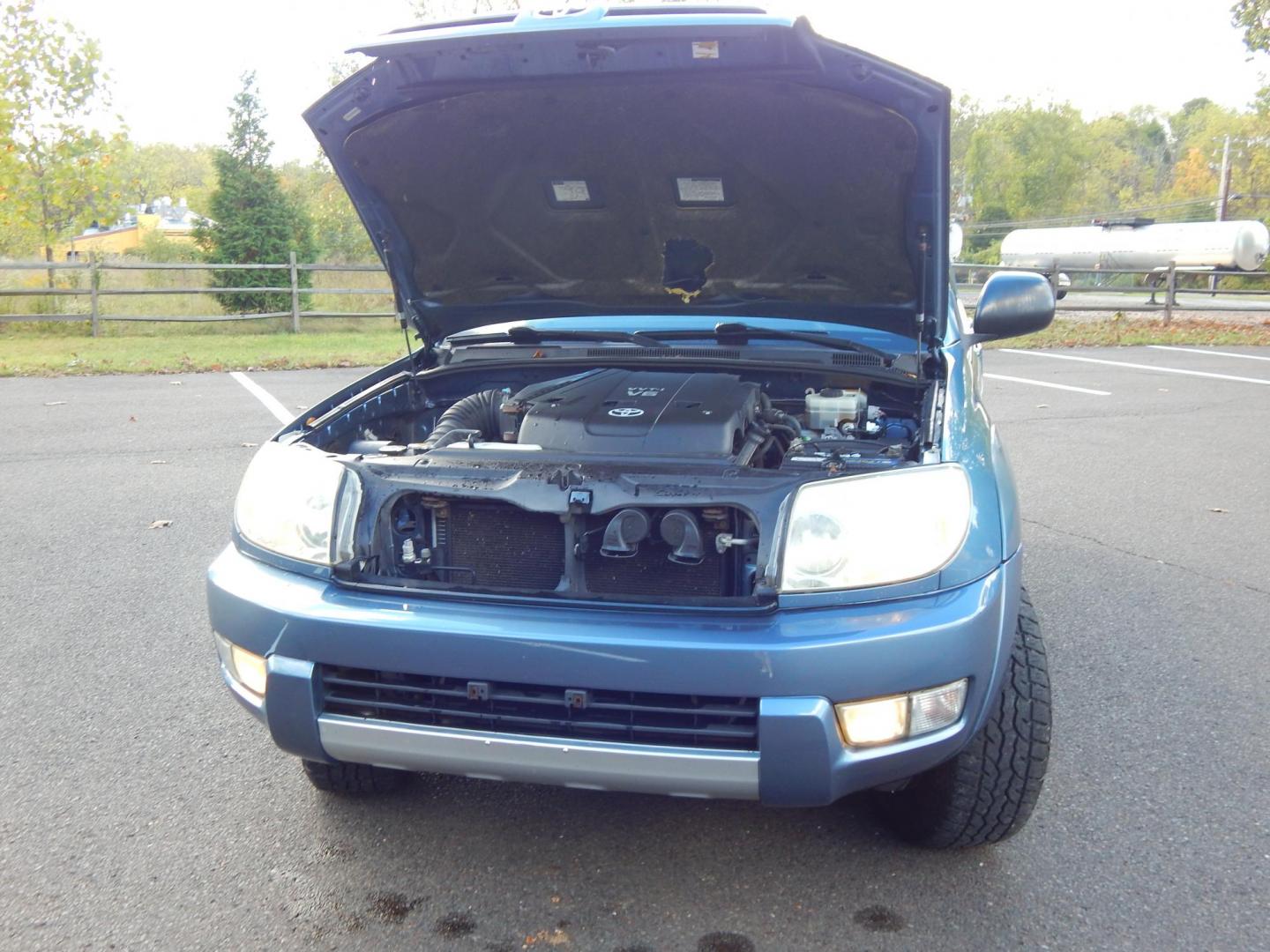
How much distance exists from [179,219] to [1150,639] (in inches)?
3034

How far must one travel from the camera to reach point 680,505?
7.47 feet

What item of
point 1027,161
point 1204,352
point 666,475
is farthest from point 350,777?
point 1027,161

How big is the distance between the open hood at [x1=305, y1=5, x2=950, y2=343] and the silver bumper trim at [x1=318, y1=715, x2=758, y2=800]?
148 centimetres

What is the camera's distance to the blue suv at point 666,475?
2.05 metres

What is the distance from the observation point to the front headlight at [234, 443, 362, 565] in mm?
2359

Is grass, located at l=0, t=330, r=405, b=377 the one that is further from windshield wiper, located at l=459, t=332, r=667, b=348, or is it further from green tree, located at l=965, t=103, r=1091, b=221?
green tree, located at l=965, t=103, r=1091, b=221

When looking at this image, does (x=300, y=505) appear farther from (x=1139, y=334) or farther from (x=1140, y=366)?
(x=1139, y=334)

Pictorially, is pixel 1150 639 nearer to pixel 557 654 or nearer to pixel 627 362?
pixel 627 362

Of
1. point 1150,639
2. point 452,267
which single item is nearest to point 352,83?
point 452,267

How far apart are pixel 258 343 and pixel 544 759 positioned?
1443cm

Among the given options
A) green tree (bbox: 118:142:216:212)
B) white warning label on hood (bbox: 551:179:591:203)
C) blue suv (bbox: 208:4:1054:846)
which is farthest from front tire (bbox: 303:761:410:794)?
green tree (bbox: 118:142:216:212)

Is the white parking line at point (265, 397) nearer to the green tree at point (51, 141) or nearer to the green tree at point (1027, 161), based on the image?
the green tree at point (51, 141)

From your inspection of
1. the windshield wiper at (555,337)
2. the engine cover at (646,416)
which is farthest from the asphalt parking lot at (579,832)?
the windshield wiper at (555,337)

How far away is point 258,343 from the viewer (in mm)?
15289
